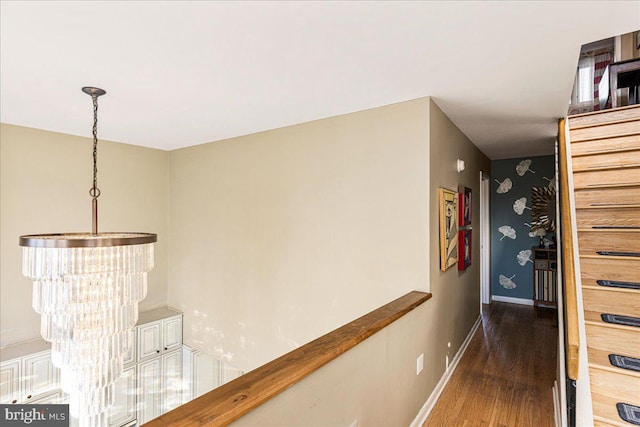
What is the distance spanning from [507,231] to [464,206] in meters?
2.48

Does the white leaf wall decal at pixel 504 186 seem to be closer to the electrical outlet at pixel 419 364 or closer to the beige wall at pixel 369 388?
the beige wall at pixel 369 388

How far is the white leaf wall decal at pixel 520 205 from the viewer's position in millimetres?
5055

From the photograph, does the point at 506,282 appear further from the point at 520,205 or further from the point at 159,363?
the point at 159,363

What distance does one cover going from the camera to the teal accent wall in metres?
4.99

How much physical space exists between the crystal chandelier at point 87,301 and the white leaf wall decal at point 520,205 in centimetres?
513

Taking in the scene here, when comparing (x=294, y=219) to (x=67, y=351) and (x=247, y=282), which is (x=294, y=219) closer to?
(x=247, y=282)

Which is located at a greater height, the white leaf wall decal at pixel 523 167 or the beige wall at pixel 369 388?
the white leaf wall decal at pixel 523 167

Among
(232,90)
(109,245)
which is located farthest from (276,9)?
(109,245)

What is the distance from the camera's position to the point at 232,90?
2279 millimetres

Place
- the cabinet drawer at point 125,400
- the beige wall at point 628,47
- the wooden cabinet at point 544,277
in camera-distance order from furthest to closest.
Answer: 1. the wooden cabinet at point 544,277
2. the beige wall at point 628,47
3. the cabinet drawer at point 125,400

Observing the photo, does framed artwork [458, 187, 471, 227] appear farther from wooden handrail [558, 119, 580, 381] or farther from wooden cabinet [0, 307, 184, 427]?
wooden cabinet [0, 307, 184, 427]

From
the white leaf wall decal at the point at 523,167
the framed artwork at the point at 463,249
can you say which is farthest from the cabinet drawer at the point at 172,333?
the white leaf wall decal at the point at 523,167

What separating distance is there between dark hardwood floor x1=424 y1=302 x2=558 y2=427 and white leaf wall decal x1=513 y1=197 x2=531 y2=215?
166 cm

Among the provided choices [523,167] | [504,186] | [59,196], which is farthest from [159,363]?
[523,167]
